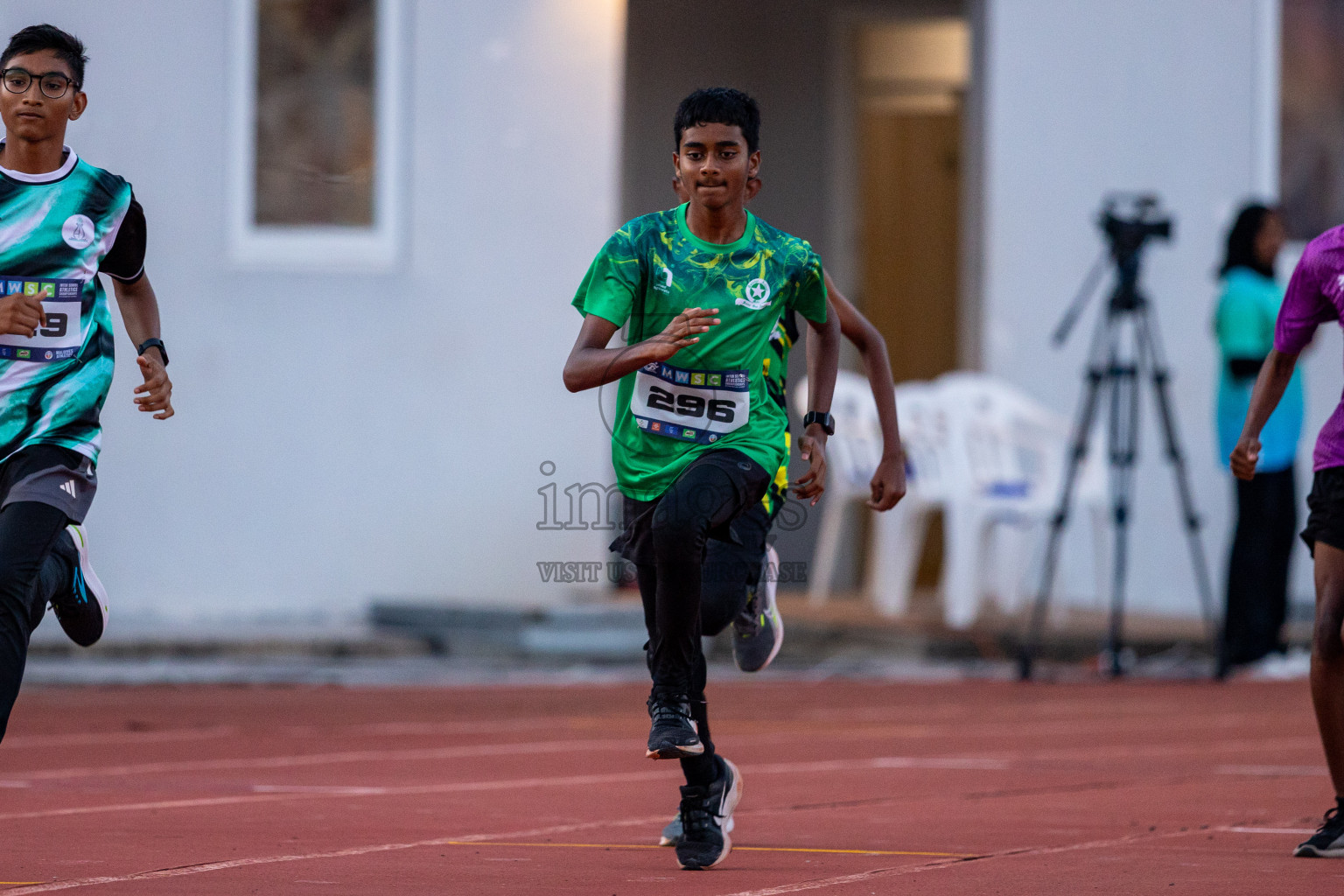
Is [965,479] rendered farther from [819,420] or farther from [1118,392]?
[819,420]

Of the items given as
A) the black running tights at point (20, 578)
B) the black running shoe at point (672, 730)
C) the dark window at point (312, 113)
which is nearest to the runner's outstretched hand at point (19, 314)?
the black running tights at point (20, 578)

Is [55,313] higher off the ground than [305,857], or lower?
higher

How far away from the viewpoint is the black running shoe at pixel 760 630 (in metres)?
5.38

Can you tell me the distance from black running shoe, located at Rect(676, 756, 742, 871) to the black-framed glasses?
2.08 meters

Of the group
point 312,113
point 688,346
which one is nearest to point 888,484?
point 688,346

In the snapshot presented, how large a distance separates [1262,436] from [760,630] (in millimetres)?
5588

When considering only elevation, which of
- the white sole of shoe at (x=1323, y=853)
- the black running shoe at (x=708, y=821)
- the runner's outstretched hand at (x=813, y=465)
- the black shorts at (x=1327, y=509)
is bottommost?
the white sole of shoe at (x=1323, y=853)

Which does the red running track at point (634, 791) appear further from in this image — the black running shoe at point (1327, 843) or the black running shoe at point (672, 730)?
the black running shoe at point (672, 730)

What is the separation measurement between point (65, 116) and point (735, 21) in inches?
432

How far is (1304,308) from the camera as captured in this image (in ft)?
17.5

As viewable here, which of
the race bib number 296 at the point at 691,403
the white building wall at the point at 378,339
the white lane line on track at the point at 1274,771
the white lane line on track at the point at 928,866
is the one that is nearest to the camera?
the white lane line on track at the point at 928,866

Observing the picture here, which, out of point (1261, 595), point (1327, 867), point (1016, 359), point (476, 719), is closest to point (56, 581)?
point (1327, 867)

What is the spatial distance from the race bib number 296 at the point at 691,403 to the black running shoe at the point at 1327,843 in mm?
1667

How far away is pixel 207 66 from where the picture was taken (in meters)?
11.8
